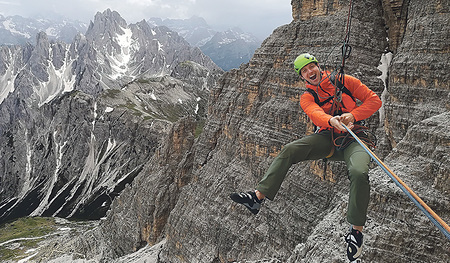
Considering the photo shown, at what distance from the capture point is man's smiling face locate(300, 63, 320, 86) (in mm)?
10336

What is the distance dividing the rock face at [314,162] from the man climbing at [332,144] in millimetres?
6951

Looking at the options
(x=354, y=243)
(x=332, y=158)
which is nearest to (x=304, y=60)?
(x=332, y=158)

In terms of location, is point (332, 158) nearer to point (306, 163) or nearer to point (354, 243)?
point (354, 243)

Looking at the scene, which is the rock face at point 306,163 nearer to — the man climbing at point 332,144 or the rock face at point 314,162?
A: the rock face at point 314,162

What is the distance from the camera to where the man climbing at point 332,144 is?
26.3 feet

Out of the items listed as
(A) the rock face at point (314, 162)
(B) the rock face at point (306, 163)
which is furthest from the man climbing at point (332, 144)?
(A) the rock face at point (314, 162)

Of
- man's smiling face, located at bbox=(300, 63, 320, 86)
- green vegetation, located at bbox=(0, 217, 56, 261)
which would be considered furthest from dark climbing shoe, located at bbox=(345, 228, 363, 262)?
green vegetation, located at bbox=(0, 217, 56, 261)

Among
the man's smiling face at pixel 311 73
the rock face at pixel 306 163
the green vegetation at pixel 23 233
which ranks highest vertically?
the man's smiling face at pixel 311 73

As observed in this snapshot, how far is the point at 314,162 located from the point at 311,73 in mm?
24332

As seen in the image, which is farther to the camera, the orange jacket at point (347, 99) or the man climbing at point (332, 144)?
the orange jacket at point (347, 99)

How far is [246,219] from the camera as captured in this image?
38.7 m

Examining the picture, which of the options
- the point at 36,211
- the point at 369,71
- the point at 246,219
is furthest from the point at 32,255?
the point at 369,71

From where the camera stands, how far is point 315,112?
954 centimetres

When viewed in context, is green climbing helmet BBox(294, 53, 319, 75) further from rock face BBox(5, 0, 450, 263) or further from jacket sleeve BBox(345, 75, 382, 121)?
jacket sleeve BBox(345, 75, 382, 121)
